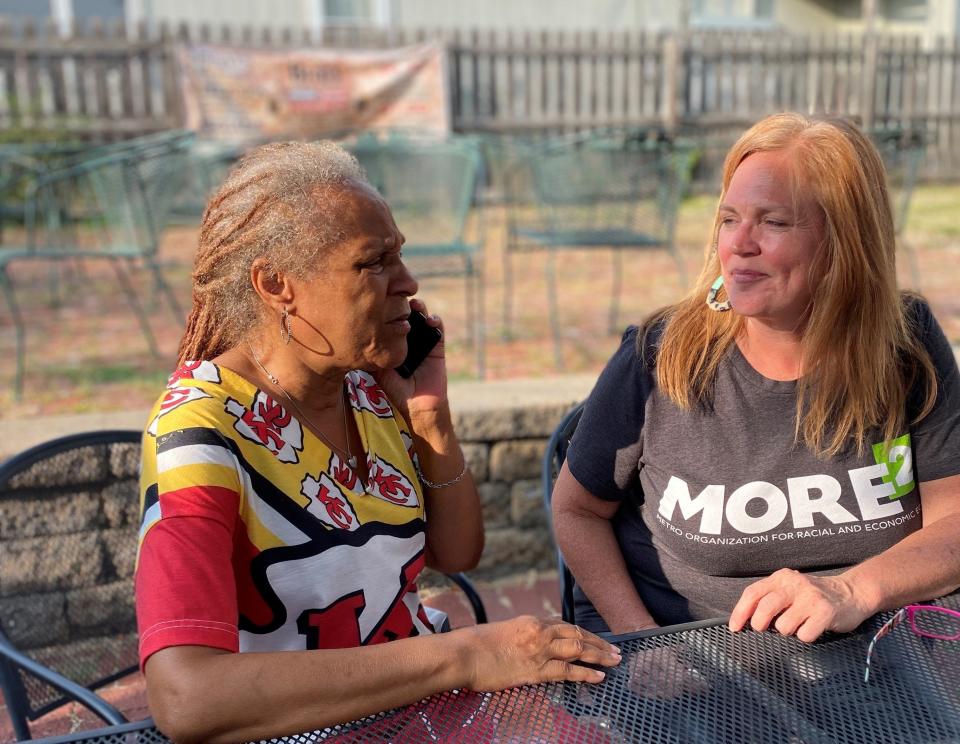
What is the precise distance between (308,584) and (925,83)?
591 inches

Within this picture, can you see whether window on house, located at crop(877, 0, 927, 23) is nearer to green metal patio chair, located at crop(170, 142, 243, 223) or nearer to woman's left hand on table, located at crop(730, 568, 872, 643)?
A: green metal patio chair, located at crop(170, 142, 243, 223)

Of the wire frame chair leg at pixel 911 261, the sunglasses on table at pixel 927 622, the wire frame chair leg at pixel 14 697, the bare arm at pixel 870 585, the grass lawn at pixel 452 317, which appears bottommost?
the grass lawn at pixel 452 317

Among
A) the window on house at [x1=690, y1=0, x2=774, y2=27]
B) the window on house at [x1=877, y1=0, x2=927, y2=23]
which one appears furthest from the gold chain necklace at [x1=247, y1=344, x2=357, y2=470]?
the window on house at [x1=877, y1=0, x2=927, y2=23]

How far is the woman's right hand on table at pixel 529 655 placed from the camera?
1.40 m

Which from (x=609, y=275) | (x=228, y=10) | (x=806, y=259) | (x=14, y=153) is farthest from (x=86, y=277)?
(x=806, y=259)

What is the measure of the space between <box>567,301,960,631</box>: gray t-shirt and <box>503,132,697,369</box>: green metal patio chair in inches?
144

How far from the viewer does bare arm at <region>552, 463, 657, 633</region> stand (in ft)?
6.61

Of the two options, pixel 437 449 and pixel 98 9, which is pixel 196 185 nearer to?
pixel 437 449

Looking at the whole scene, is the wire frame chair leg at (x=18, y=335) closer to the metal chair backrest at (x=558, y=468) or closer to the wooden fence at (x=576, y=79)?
the metal chair backrest at (x=558, y=468)

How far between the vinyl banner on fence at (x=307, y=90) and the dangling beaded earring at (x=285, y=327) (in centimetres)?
1005

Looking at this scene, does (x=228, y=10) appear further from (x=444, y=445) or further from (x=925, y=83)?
(x=444, y=445)

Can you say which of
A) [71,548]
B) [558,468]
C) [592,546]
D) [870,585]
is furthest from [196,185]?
[870,585]

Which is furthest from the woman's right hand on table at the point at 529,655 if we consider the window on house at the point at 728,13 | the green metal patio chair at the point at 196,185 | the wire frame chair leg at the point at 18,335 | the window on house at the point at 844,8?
the window on house at the point at 844,8

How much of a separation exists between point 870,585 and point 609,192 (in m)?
4.42
